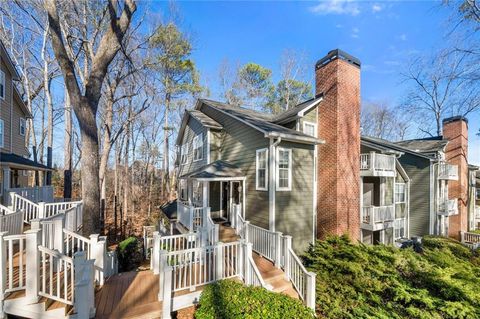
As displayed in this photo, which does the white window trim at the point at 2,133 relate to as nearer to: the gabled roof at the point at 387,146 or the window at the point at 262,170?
the window at the point at 262,170

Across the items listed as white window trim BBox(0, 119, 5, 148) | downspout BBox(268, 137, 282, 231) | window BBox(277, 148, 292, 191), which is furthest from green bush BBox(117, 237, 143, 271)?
white window trim BBox(0, 119, 5, 148)

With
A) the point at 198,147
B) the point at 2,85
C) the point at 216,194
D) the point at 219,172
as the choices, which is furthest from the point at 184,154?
the point at 2,85

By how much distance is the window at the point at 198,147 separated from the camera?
12.0 m

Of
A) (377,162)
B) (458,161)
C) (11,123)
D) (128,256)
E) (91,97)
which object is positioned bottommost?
(128,256)

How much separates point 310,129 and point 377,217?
5.80m

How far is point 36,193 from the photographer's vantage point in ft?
31.6

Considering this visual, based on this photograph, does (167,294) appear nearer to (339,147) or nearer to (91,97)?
(91,97)

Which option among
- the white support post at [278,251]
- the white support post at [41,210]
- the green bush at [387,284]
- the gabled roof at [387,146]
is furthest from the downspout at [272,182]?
the white support post at [41,210]

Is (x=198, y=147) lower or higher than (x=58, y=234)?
higher

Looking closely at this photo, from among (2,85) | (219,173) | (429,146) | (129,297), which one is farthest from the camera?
(429,146)

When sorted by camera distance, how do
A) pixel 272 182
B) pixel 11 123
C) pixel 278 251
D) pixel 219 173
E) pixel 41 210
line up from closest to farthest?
pixel 278 251 → pixel 41 210 → pixel 272 182 → pixel 219 173 → pixel 11 123

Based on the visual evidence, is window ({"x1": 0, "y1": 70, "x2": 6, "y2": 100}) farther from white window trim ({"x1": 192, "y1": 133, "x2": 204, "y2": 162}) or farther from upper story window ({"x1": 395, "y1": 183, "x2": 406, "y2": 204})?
upper story window ({"x1": 395, "y1": 183, "x2": 406, "y2": 204})

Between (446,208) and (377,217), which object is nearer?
(377,217)

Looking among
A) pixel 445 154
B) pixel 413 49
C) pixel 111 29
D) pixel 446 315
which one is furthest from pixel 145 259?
pixel 445 154
